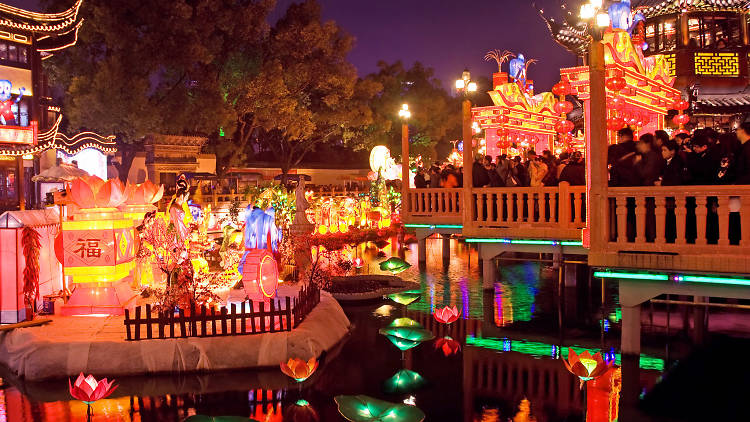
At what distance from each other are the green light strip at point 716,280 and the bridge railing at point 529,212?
345 cm

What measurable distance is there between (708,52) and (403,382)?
22.1m

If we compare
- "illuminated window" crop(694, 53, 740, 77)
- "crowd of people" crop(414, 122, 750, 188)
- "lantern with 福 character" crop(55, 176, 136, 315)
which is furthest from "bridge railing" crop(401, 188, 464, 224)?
"illuminated window" crop(694, 53, 740, 77)

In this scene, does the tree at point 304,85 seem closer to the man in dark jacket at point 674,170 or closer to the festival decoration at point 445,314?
the festival decoration at point 445,314

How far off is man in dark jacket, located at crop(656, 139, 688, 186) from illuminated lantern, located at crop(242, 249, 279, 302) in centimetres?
611

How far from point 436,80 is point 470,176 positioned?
40715 mm

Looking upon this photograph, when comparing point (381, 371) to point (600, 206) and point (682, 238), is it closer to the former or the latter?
point (600, 206)

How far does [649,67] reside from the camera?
14891 millimetres

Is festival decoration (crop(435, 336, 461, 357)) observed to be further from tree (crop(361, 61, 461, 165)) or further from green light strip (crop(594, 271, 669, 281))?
tree (crop(361, 61, 461, 165))

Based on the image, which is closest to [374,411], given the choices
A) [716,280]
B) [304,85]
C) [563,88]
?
[716,280]

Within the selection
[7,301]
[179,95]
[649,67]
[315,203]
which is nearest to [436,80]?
[179,95]

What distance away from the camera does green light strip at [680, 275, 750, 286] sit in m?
7.80

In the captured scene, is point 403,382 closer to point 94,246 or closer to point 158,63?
point 94,246

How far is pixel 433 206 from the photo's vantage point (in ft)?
52.5

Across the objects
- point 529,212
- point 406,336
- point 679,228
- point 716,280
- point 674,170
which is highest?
point 674,170
